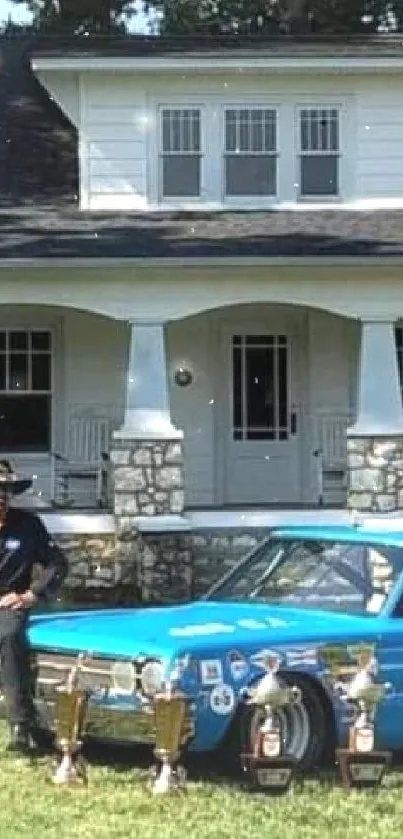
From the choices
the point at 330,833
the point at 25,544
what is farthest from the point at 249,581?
the point at 330,833

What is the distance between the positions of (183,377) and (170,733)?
11.6 metres

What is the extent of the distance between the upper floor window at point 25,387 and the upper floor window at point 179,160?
7.35 ft

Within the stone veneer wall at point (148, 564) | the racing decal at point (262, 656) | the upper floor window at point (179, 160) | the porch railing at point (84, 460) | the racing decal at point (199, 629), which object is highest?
the upper floor window at point (179, 160)

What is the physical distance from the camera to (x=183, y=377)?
62.8 ft

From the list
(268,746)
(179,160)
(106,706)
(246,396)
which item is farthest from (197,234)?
(268,746)

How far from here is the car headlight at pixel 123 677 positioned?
8.22 m

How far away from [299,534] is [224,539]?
284 inches

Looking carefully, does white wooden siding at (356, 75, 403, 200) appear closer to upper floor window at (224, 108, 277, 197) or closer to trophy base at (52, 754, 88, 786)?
upper floor window at (224, 108, 277, 197)

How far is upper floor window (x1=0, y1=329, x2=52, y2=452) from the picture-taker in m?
19.2

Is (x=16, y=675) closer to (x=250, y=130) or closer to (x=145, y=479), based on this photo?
(x=145, y=479)

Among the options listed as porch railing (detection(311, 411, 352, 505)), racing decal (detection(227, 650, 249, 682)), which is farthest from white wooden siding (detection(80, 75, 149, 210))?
racing decal (detection(227, 650, 249, 682))

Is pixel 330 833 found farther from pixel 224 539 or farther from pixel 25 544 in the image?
pixel 224 539

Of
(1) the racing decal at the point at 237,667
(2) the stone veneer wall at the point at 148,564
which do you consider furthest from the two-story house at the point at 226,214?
(1) the racing decal at the point at 237,667

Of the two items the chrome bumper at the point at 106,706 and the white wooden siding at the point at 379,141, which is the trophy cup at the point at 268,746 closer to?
the chrome bumper at the point at 106,706
